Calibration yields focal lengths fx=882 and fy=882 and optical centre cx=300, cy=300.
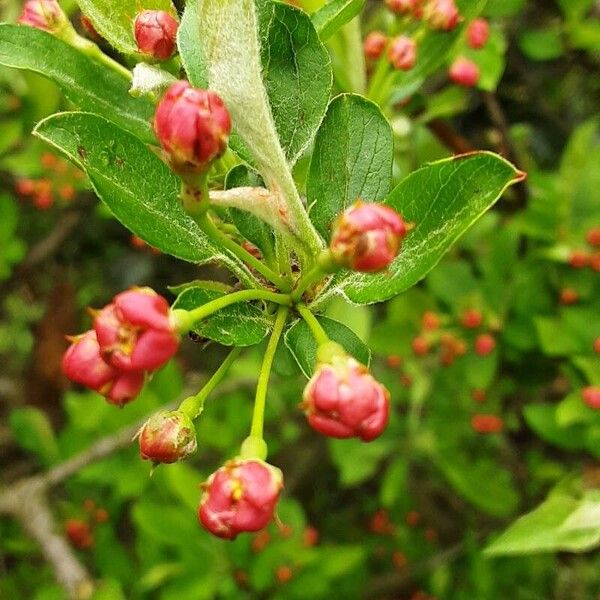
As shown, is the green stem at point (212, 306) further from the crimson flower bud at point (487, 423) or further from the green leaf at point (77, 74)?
the crimson flower bud at point (487, 423)

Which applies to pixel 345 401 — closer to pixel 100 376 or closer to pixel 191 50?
pixel 100 376

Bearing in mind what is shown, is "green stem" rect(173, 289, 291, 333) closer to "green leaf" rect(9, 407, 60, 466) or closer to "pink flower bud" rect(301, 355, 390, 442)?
"pink flower bud" rect(301, 355, 390, 442)

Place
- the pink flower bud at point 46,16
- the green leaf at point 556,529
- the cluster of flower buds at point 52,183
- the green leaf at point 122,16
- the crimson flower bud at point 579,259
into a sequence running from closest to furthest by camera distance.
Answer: the green leaf at point 122,16 → the pink flower bud at point 46,16 → the green leaf at point 556,529 → the crimson flower bud at point 579,259 → the cluster of flower buds at point 52,183

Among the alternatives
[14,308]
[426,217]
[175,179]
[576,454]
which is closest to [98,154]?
[175,179]

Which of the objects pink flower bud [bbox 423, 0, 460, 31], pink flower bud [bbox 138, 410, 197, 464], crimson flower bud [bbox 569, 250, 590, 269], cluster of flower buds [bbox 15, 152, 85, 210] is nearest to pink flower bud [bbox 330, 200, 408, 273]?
pink flower bud [bbox 138, 410, 197, 464]

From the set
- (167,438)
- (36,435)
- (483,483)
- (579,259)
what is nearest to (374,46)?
(579,259)

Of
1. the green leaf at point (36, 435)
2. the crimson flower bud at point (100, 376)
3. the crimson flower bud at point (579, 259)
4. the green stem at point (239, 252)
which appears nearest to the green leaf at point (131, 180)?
the green stem at point (239, 252)

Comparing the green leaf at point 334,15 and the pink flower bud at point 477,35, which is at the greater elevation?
the green leaf at point 334,15
